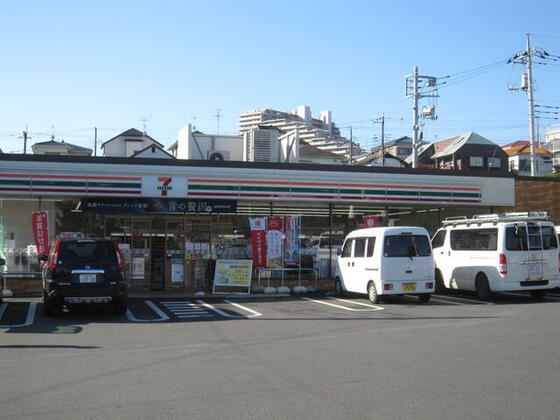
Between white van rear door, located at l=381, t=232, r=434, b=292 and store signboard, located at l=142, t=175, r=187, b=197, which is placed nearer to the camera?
white van rear door, located at l=381, t=232, r=434, b=292

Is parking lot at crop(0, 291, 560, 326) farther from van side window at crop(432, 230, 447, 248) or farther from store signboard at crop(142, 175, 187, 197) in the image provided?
store signboard at crop(142, 175, 187, 197)

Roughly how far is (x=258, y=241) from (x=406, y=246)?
5.40 meters

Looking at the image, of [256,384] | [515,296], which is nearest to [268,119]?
[515,296]

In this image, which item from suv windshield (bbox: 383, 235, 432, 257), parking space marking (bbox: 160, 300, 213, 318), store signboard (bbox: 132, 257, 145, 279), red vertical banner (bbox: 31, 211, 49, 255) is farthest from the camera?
store signboard (bbox: 132, 257, 145, 279)

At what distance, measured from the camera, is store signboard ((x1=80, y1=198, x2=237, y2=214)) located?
19656 mm

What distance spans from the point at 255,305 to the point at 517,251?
714 cm

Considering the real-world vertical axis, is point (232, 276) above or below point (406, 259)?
below

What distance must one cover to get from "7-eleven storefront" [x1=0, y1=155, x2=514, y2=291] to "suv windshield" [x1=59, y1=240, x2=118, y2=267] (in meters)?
6.15

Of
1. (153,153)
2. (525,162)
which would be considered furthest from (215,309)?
(525,162)

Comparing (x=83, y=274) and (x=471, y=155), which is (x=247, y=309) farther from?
(x=471, y=155)

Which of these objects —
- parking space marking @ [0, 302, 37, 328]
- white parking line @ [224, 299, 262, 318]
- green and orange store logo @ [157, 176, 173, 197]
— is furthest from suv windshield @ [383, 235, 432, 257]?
parking space marking @ [0, 302, 37, 328]

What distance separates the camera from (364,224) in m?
21.8

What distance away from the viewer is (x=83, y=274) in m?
13.2

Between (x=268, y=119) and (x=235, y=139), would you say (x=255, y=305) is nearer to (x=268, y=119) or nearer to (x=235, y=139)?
(x=235, y=139)
